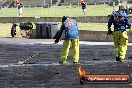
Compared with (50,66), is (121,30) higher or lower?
higher

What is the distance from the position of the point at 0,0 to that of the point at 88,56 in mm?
36451

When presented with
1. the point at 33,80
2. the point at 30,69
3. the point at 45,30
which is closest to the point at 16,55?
the point at 30,69

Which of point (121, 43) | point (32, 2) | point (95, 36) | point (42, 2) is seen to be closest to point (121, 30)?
point (121, 43)

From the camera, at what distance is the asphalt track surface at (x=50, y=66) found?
15.7 m

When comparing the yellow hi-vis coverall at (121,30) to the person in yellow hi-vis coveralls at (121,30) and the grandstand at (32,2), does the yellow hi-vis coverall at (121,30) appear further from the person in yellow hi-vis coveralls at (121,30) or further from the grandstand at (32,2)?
the grandstand at (32,2)

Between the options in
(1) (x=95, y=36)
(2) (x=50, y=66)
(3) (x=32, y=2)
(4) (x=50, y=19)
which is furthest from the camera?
(3) (x=32, y=2)

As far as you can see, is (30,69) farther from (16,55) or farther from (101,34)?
(101,34)

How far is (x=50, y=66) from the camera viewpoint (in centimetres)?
1977

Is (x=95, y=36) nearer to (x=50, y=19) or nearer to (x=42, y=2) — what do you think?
(x=50, y=19)

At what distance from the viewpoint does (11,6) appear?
55781 mm

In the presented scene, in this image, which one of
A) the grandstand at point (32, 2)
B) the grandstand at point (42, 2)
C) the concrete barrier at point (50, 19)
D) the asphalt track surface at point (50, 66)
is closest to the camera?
the asphalt track surface at point (50, 66)

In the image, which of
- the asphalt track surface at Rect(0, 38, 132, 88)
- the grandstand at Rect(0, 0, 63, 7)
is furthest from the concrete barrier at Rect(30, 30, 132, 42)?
the grandstand at Rect(0, 0, 63, 7)

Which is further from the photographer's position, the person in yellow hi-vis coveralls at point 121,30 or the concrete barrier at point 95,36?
the concrete barrier at point 95,36

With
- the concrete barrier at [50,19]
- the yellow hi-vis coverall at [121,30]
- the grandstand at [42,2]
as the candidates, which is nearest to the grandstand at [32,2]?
the grandstand at [42,2]
